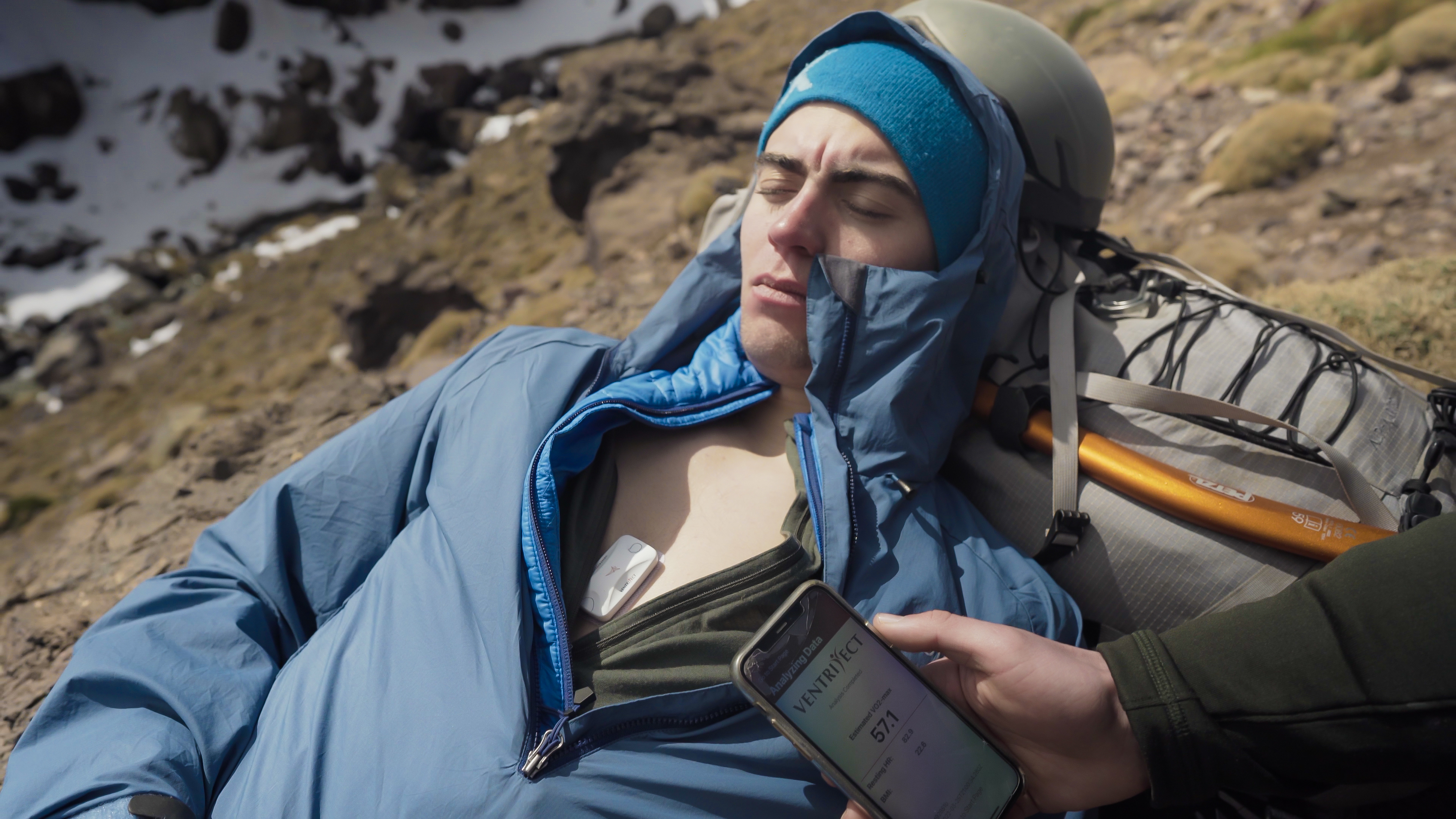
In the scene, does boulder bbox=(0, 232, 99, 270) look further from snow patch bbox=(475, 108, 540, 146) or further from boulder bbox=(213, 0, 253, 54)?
snow patch bbox=(475, 108, 540, 146)

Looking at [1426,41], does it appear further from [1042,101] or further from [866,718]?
[866,718]

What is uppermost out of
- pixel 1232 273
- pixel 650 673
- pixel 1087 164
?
pixel 1087 164

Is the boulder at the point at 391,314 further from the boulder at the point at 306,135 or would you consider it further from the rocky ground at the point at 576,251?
the boulder at the point at 306,135

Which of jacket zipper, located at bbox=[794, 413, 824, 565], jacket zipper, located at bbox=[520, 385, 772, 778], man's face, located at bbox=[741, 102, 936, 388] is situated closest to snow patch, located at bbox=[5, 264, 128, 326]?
jacket zipper, located at bbox=[520, 385, 772, 778]

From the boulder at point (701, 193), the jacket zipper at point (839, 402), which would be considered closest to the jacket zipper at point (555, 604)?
the jacket zipper at point (839, 402)

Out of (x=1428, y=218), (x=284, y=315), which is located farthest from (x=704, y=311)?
(x=284, y=315)

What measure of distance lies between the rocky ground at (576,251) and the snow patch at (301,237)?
0.37ft

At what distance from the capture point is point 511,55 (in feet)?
81.3

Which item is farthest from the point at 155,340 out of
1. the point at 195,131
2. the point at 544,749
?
the point at 544,749

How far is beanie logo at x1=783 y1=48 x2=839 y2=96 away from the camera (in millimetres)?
1912

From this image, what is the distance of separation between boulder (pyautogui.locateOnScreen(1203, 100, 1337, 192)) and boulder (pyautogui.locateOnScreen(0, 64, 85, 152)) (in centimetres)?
2654

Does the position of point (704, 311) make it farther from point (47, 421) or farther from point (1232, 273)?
point (47, 421)

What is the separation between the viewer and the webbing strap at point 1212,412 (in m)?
1.49

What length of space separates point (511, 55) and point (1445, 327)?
88.9ft
